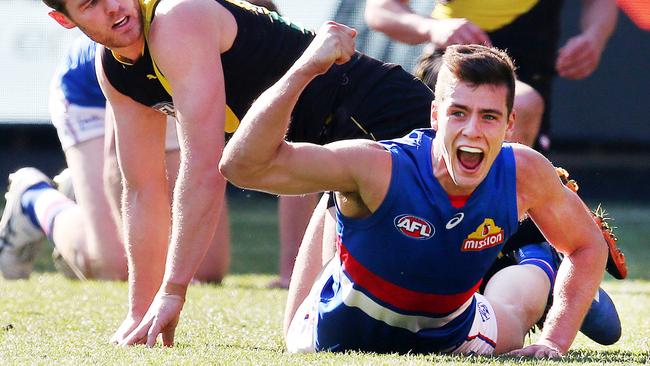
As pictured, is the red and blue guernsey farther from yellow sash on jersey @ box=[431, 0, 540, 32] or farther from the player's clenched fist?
yellow sash on jersey @ box=[431, 0, 540, 32]

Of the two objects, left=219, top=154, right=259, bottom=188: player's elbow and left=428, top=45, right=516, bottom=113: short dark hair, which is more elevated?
left=428, top=45, right=516, bottom=113: short dark hair

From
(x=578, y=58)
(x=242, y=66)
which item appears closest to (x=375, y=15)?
(x=578, y=58)

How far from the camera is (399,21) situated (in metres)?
5.23

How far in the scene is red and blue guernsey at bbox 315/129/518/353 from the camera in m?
3.24

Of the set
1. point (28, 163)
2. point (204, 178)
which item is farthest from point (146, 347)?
point (28, 163)

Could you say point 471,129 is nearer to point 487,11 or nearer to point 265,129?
point 265,129

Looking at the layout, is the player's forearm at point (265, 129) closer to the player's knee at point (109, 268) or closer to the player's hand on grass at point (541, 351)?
the player's hand on grass at point (541, 351)

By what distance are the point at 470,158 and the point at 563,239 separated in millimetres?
507

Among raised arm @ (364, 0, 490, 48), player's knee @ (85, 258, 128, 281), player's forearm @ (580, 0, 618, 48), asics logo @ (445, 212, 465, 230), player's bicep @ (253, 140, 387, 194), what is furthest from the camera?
player's knee @ (85, 258, 128, 281)

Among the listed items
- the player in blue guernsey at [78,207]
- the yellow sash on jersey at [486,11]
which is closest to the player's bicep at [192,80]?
the yellow sash on jersey at [486,11]

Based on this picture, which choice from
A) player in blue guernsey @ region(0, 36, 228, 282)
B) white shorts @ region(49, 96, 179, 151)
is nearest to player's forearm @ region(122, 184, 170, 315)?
player in blue guernsey @ region(0, 36, 228, 282)

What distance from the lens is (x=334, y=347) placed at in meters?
3.56

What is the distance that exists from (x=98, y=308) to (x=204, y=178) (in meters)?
1.58

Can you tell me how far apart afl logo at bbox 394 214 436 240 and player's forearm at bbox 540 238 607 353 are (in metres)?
0.51
